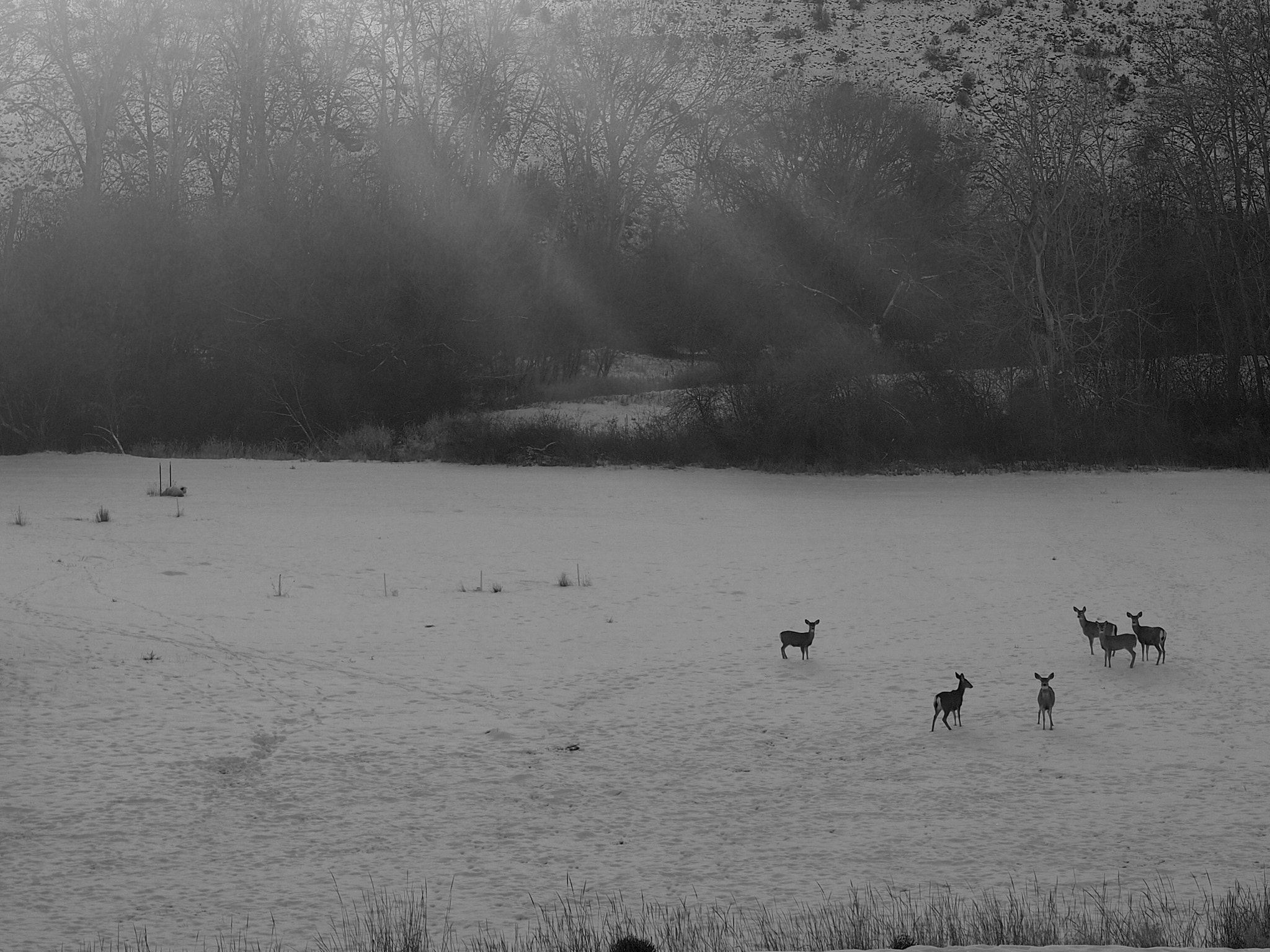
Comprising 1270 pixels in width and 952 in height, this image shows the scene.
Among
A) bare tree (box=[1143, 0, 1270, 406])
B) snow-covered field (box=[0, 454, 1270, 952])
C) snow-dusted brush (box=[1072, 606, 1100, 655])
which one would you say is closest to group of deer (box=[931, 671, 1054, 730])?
snow-covered field (box=[0, 454, 1270, 952])

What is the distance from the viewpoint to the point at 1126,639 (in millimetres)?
10594

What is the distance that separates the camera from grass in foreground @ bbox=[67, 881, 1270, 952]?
5574 mm

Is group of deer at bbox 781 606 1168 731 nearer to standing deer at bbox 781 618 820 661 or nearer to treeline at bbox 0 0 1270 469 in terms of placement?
standing deer at bbox 781 618 820 661

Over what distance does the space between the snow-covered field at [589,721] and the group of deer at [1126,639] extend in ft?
0.52

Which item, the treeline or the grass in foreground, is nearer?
the grass in foreground

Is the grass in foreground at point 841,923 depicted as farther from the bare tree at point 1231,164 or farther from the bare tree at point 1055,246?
the bare tree at point 1231,164

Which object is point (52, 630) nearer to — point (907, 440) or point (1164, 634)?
point (1164, 634)

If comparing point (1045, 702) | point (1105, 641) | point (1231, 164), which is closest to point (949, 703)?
point (1045, 702)

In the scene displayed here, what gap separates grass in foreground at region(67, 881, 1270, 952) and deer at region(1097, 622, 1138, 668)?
421 centimetres

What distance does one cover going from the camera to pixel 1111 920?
19.2 feet

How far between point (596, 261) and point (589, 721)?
34.0 m

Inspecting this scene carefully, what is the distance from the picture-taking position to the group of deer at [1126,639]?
1062 cm

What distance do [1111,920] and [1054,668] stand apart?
5208mm

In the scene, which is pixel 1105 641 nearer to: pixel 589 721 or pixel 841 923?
pixel 589 721
